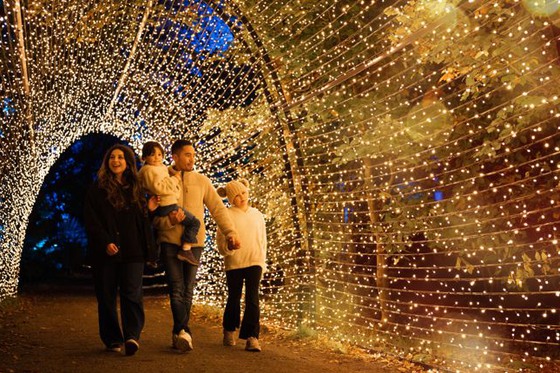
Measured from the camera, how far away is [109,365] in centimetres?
506

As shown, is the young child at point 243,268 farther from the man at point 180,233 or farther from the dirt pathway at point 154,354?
the man at point 180,233

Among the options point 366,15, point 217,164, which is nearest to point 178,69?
point 217,164

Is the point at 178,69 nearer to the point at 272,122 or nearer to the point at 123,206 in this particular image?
the point at 272,122

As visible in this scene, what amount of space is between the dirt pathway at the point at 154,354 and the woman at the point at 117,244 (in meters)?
0.26

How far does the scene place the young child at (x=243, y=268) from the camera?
249 inches

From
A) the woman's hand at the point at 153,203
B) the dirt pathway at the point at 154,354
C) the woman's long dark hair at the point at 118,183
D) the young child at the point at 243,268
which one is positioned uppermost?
the woman's long dark hair at the point at 118,183

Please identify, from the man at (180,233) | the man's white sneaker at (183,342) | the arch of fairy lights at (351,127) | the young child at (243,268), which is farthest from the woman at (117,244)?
the arch of fairy lights at (351,127)

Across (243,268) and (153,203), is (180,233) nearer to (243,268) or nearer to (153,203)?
(153,203)

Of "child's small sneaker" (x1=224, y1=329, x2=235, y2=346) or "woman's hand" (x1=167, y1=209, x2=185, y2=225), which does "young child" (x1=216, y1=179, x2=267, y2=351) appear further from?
"woman's hand" (x1=167, y1=209, x2=185, y2=225)

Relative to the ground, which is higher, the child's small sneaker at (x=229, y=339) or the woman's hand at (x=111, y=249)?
the woman's hand at (x=111, y=249)

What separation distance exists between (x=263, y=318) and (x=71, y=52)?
160 inches

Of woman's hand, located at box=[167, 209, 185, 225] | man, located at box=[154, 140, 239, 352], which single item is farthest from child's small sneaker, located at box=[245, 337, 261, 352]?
woman's hand, located at box=[167, 209, 185, 225]

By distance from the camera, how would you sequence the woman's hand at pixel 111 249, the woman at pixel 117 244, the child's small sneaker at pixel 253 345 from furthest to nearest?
1. the child's small sneaker at pixel 253 345
2. the woman at pixel 117 244
3. the woman's hand at pixel 111 249

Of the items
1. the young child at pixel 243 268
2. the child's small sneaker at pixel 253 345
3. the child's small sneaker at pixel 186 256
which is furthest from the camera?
the young child at pixel 243 268
